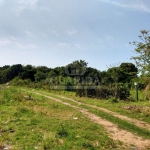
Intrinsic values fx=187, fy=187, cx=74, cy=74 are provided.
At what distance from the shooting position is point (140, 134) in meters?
6.29

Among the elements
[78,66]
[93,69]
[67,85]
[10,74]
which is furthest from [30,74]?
[67,85]

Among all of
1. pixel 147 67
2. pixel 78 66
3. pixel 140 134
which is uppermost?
pixel 78 66

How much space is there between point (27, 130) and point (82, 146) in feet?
6.91

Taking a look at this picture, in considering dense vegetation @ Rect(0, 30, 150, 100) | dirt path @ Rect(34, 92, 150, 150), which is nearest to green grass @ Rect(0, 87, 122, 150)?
dirt path @ Rect(34, 92, 150, 150)

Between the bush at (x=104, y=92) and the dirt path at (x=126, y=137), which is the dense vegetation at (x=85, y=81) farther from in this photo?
the dirt path at (x=126, y=137)

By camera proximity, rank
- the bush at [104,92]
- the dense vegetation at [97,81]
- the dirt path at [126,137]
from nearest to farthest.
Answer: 1. the dirt path at [126,137]
2. the dense vegetation at [97,81]
3. the bush at [104,92]

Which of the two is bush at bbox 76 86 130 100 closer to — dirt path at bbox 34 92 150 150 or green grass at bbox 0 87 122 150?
dirt path at bbox 34 92 150 150

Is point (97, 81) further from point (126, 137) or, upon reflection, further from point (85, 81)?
point (126, 137)

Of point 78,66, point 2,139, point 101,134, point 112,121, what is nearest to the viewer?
point 2,139

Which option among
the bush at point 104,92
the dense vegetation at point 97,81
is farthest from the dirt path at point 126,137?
the bush at point 104,92

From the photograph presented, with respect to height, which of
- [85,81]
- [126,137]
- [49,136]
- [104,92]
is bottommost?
[126,137]

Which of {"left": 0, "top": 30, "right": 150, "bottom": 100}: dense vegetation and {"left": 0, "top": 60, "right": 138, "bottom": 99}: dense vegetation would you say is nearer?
{"left": 0, "top": 30, "right": 150, "bottom": 100}: dense vegetation

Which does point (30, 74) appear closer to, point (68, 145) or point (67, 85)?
point (67, 85)

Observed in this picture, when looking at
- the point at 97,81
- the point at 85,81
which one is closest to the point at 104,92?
the point at 85,81
